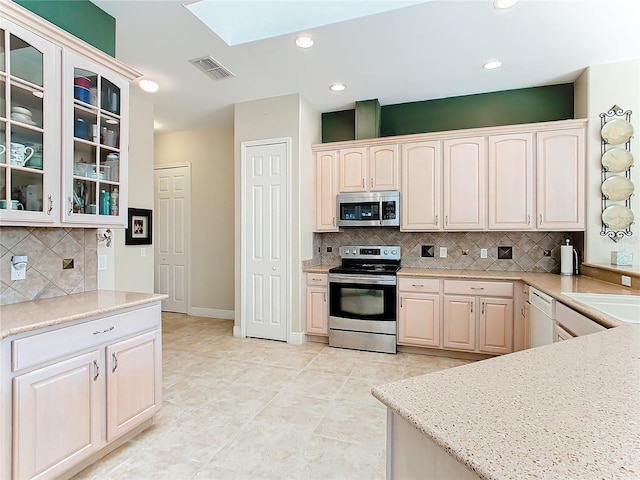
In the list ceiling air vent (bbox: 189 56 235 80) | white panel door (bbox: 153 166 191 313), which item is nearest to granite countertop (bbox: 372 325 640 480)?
ceiling air vent (bbox: 189 56 235 80)

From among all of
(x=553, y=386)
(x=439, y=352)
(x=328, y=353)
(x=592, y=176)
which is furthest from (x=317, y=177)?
(x=553, y=386)

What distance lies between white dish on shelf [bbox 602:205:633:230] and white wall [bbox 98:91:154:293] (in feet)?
16.1

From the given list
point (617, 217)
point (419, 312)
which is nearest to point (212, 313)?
point (419, 312)

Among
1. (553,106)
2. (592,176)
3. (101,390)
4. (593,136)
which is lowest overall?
(101,390)

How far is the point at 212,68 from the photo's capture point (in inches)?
132

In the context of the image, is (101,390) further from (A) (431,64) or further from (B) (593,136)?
(B) (593,136)

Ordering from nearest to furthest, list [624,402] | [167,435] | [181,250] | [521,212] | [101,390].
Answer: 1. [624,402]
2. [101,390]
3. [167,435]
4. [521,212]
5. [181,250]

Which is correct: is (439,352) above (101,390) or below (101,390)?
below

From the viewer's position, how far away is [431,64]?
3.25 metres

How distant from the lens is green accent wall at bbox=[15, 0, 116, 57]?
2.05 metres

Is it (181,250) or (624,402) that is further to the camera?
(181,250)

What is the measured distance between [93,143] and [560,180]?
4.08 meters

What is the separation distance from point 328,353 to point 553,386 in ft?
9.89

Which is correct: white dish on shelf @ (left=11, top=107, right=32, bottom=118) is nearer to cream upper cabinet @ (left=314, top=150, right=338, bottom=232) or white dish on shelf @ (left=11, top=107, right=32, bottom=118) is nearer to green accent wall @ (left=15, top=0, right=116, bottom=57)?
green accent wall @ (left=15, top=0, right=116, bottom=57)
